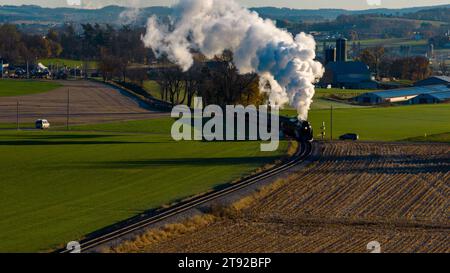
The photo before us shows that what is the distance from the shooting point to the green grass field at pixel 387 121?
313 feet

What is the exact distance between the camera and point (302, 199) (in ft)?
164

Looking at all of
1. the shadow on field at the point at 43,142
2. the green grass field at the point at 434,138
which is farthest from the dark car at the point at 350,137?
the shadow on field at the point at 43,142

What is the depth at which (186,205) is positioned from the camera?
46938mm

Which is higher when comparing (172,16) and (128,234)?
(172,16)

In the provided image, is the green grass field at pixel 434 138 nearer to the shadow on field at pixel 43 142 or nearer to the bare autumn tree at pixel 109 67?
the shadow on field at pixel 43 142

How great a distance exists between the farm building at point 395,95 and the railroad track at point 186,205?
9368 centimetres

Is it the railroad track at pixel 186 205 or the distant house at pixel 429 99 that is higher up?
the railroad track at pixel 186 205

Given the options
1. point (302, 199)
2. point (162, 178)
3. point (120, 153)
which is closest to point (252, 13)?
point (120, 153)

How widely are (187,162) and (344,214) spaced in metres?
22.7

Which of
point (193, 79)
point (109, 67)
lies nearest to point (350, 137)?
point (193, 79)

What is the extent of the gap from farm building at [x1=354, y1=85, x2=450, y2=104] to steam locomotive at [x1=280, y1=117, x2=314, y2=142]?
83941 millimetres

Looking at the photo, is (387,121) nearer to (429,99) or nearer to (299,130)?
(299,130)
